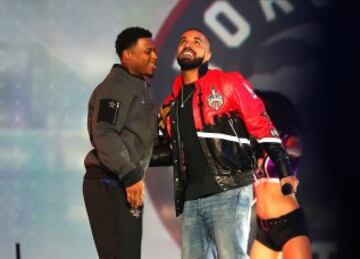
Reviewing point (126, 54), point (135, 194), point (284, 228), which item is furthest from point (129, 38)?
point (284, 228)

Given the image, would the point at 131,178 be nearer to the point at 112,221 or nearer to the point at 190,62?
the point at 112,221

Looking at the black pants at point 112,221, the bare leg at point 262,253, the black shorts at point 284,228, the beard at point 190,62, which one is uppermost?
the beard at point 190,62

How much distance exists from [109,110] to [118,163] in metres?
0.22

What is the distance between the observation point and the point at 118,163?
2561 millimetres

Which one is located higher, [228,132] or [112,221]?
[228,132]

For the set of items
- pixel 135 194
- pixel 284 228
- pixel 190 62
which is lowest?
pixel 284 228

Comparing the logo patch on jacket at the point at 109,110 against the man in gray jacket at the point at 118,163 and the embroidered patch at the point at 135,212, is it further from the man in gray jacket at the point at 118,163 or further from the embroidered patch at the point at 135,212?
the embroidered patch at the point at 135,212

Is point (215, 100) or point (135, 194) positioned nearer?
point (135, 194)

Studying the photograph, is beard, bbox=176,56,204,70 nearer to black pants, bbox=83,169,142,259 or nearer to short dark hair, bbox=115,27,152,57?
short dark hair, bbox=115,27,152,57

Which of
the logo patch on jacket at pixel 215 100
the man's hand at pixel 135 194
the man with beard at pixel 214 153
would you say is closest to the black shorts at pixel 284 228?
the man with beard at pixel 214 153

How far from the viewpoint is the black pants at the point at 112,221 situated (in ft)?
8.42

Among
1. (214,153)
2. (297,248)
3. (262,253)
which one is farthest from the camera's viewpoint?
(262,253)

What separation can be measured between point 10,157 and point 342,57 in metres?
2.21

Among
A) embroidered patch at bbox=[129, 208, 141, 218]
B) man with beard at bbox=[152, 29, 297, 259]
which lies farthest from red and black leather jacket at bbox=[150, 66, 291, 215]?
embroidered patch at bbox=[129, 208, 141, 218]
